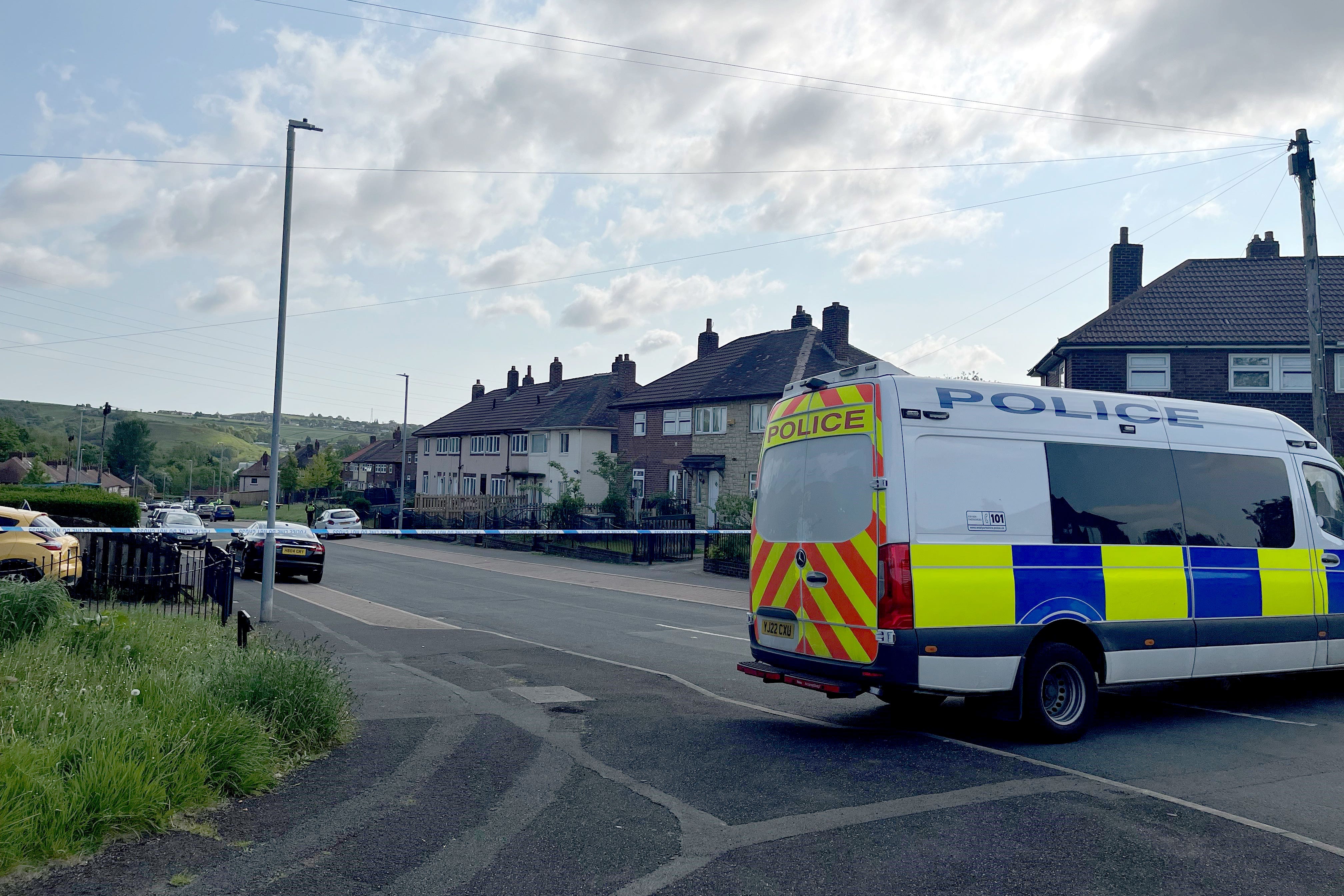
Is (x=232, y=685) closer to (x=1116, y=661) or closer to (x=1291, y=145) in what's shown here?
(x=1116, y=661)

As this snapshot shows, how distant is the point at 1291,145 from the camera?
60.3 feet

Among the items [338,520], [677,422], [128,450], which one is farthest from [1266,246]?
[128,450]

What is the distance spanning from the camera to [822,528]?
7.80 metres

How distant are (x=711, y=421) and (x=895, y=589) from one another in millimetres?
38651

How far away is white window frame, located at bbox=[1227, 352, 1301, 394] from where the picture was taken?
30.1 metres

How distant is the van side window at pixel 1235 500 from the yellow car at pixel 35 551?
606 inches

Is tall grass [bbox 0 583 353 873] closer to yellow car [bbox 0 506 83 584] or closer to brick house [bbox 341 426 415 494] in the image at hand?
yellow car [bbox 0 506 83 584]

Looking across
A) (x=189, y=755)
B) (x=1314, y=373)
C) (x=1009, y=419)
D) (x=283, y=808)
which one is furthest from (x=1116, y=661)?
(x=1314, y=373)

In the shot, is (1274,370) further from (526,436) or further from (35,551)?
(526,436)

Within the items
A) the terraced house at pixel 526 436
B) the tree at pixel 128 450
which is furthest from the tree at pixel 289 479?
the tree at pixel 128 450

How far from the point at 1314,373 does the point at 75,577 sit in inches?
850

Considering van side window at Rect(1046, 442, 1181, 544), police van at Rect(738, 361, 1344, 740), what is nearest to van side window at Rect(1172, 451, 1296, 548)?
police van at Rect(738, 361, 1344, 740)

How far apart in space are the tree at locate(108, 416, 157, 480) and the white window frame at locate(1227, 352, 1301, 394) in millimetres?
136592

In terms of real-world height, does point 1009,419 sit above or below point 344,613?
above
